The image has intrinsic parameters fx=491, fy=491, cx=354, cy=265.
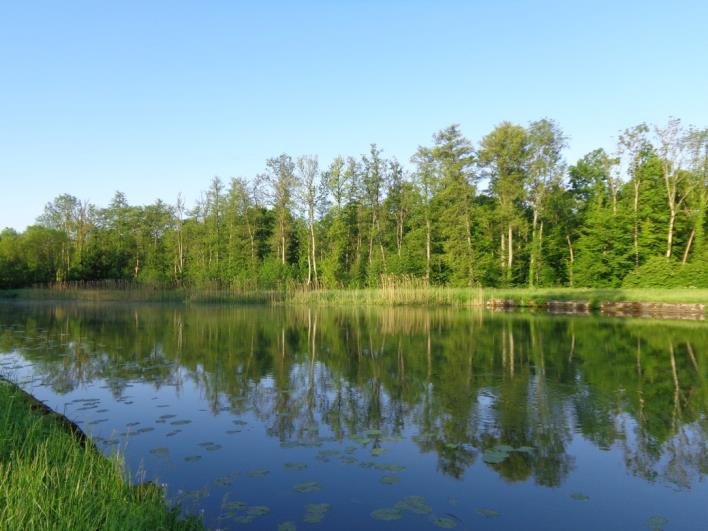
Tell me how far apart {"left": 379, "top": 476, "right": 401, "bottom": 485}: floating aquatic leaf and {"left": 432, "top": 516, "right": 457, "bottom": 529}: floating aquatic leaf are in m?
0.91

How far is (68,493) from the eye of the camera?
3803 millimetres

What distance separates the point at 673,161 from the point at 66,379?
128 ft

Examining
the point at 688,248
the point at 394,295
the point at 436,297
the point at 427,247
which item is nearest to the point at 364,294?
the point at 394,295

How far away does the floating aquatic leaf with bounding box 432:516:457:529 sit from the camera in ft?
14.7

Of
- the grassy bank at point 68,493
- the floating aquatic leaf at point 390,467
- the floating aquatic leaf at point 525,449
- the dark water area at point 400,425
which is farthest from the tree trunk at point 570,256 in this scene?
the grassy bank at point 68,493

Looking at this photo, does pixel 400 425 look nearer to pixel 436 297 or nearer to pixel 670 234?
pixel 436 297

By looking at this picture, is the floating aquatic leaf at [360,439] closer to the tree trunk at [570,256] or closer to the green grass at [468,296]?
the green grass at [468,296]

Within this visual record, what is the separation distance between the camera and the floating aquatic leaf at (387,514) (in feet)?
15.2

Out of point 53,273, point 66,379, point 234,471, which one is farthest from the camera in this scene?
point 53,273

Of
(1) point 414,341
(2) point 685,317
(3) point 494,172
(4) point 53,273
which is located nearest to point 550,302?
(2) point 685,317

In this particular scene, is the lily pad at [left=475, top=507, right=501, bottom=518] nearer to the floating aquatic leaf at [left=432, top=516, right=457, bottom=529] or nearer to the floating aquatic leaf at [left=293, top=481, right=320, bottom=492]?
the floating aquatic leaf at [left=432, top=516, right=457, bottom=529]

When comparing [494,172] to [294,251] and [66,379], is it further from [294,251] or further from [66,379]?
[66,379]

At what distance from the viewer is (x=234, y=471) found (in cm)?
577

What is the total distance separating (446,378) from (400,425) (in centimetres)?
339
